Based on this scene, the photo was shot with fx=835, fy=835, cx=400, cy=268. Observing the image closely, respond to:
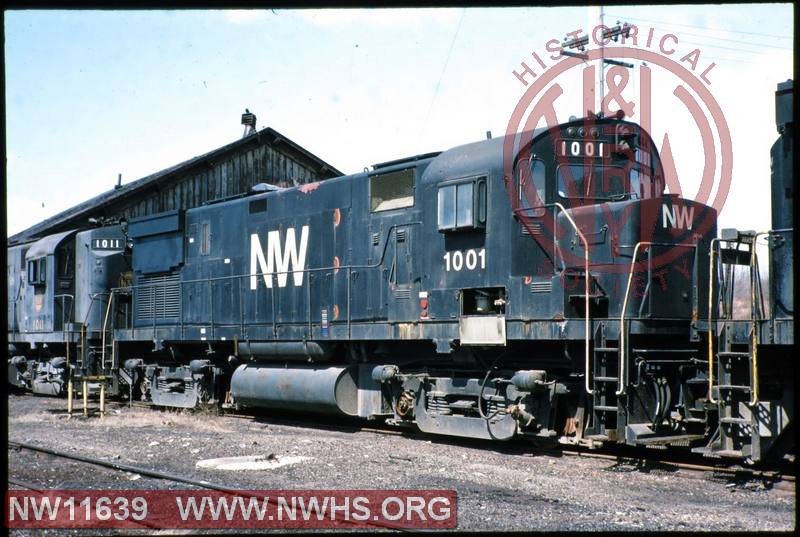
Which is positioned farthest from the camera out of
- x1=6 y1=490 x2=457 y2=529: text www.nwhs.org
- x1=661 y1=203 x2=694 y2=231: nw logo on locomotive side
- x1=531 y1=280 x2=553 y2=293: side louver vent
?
x1=531 y1=280 x2=553 y2=293: side louver vent

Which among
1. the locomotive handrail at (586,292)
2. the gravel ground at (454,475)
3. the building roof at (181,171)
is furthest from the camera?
the building roof at (181,171)

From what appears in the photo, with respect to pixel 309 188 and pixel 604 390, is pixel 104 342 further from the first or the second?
pixel 604 390

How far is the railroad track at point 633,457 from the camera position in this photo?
914cm

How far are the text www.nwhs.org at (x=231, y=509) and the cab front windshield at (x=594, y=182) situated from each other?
15.6ft

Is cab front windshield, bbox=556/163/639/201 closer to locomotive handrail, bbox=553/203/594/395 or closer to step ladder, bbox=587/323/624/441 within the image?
locomotive handrail, bbox=553/203/594/395

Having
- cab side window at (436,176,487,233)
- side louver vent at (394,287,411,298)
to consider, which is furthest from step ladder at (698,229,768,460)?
side louver vent at (394,287,411,298)

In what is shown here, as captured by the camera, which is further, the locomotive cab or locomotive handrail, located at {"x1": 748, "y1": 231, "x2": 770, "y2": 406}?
the locomotive cab

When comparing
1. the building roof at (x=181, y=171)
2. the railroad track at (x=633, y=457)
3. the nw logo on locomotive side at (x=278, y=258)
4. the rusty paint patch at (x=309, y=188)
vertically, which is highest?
the building roof at (x=181, y=171)

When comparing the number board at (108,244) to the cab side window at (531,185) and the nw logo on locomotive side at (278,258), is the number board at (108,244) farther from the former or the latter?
the cab side window at (531,185)

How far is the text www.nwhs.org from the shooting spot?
705 cm

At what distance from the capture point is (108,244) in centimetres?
2047

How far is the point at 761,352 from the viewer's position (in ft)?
30.2

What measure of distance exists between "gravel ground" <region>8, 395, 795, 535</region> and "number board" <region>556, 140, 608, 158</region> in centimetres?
402

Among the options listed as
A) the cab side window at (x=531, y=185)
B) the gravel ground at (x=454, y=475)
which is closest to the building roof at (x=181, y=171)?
the gravel ground at (x=454, y=475)
